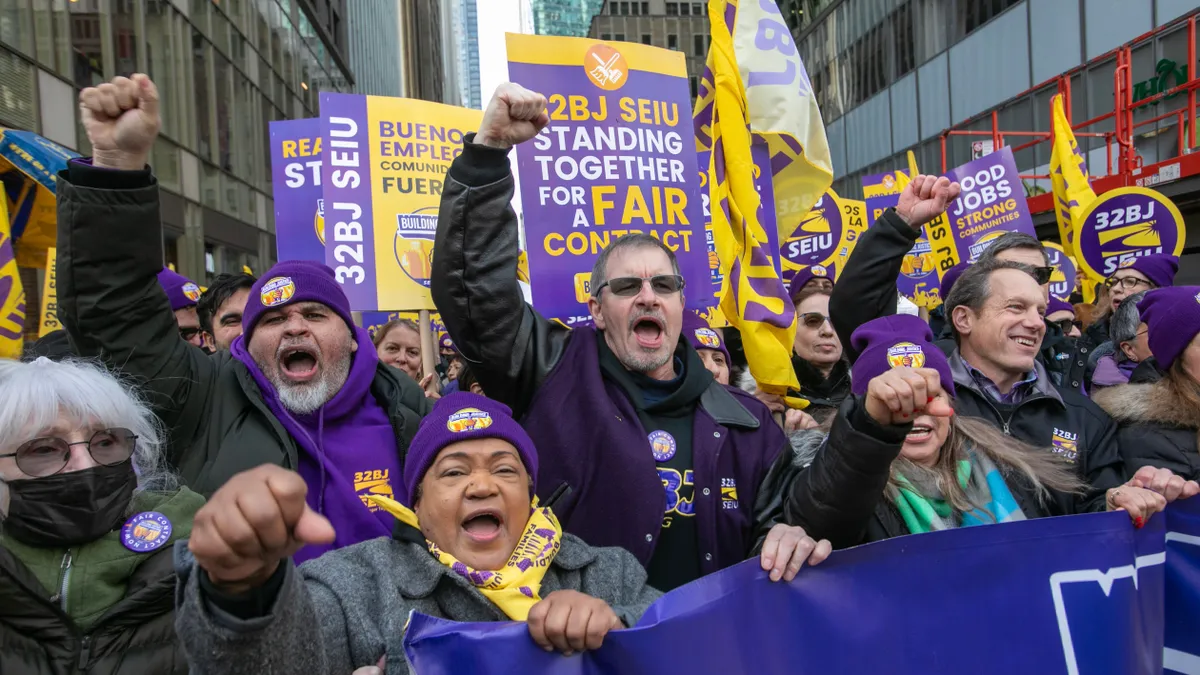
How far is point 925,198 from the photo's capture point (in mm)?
3090

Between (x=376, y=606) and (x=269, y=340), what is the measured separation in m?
1.30

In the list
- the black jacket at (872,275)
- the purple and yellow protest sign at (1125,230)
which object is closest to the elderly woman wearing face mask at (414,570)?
the black jacket at (872,275)

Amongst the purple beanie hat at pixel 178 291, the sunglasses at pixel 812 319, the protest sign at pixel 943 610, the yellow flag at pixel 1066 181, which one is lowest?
the protest sign at pixel 943 610

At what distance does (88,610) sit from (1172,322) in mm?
3283

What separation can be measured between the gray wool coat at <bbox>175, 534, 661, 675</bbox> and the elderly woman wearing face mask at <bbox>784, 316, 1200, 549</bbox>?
516 mm

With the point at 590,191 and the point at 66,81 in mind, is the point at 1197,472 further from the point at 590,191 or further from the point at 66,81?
the point at 66,81

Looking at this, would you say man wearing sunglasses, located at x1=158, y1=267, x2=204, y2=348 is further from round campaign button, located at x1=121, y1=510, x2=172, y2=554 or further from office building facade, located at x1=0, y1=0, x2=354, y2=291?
office building facade, located at x1=0, y1=0, x2=354, y2=291

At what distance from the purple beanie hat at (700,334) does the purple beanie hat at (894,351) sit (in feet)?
3.97

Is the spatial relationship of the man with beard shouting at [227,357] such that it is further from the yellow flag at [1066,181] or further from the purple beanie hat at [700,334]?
the yellow flag at [1066,181]

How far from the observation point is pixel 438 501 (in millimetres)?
2025

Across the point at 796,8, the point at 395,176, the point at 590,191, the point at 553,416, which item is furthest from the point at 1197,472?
the point at 796,8

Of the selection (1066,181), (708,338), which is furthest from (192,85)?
(708,338)

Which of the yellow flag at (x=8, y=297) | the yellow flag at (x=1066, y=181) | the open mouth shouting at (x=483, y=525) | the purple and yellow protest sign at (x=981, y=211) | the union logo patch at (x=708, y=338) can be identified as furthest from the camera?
the yellow flag at (x=1066, y=181)

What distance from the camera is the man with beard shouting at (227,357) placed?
7.23 feet
